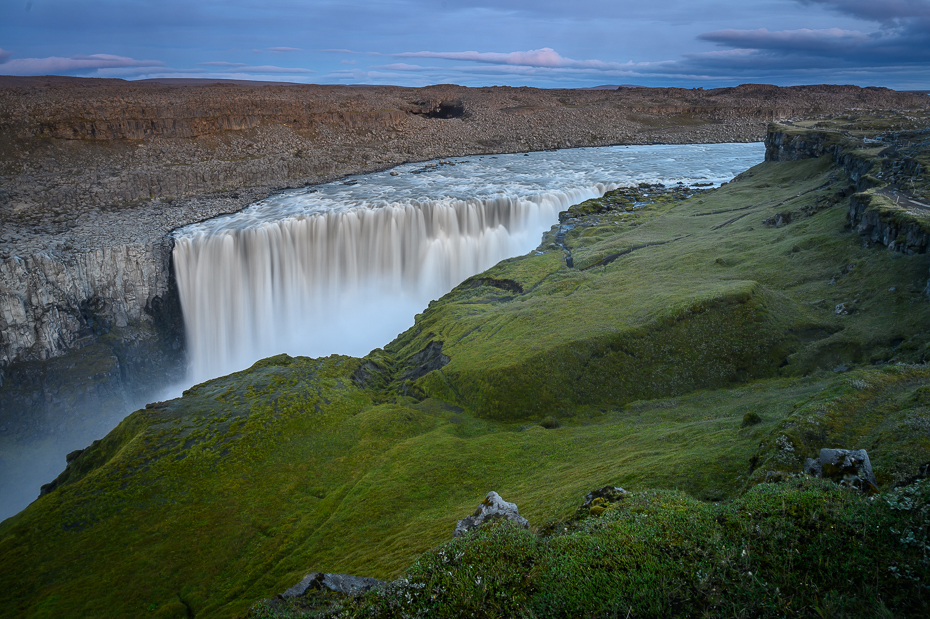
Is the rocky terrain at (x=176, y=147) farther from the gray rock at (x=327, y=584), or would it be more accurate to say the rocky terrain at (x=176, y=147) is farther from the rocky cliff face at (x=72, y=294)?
the gray rock at (x=327, y=584)

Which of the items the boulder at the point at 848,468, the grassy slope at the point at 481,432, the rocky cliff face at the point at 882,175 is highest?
the rocky cliff face at the point at 882,175

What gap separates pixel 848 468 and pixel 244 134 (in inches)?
3942

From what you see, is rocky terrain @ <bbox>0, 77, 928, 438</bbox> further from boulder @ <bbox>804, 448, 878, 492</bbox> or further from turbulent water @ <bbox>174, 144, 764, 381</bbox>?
boulder @ <bbox>804, 448, 878, 492</bbox>

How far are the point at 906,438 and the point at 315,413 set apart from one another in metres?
20.7

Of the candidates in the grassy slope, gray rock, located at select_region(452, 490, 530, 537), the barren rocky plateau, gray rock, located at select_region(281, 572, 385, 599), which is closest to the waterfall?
the barren rocky plateau

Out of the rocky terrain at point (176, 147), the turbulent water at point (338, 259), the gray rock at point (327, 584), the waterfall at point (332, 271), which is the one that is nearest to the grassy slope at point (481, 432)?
→ the gray rock at point (327, 584)

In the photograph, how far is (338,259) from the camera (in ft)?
175

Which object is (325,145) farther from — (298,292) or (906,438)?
(906,438)

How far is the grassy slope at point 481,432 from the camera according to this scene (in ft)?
45.0

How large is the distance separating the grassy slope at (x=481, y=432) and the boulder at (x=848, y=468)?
1.03 m

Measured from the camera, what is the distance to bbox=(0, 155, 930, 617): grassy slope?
45.0 ft

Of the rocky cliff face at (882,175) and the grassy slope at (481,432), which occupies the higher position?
the rocky cliff face at (882,175)

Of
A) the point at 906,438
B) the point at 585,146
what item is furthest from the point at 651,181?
the point at 906,438

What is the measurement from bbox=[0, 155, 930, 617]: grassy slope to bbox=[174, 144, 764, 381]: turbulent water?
774 inches
